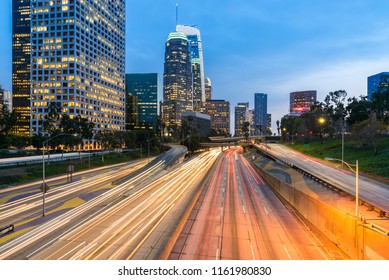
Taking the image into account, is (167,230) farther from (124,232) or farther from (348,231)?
(348,231)

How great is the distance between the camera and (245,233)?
2408 centimetres

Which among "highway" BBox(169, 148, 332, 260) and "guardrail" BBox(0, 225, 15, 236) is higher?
"guardrail" BBox(0, 225, 15, 236)

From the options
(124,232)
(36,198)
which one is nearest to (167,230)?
(124,232)

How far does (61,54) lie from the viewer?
431 ft

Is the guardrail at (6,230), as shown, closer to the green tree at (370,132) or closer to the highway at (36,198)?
the highway at (36,198)

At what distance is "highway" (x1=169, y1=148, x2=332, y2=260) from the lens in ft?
65.0

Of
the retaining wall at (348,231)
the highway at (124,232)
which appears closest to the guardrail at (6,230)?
the highway at (124,232)

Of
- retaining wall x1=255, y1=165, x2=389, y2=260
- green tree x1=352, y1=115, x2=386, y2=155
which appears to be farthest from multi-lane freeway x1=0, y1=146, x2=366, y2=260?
green tree x1=352, y1=115, x2=386, y2=155

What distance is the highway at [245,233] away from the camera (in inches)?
780

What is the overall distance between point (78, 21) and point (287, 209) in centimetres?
14608

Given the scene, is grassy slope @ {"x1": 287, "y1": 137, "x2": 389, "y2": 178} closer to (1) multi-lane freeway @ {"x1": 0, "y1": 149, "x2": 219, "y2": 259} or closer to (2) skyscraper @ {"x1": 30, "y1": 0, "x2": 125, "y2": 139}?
(1) multi-lane freeway @ {"x1": 0, "y1": 149, "x2": 219, "y2": 259}

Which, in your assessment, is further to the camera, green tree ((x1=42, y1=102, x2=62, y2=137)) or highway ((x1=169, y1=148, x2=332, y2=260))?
green tree ((x1=42, y1=102, x2=62, y2=137))
